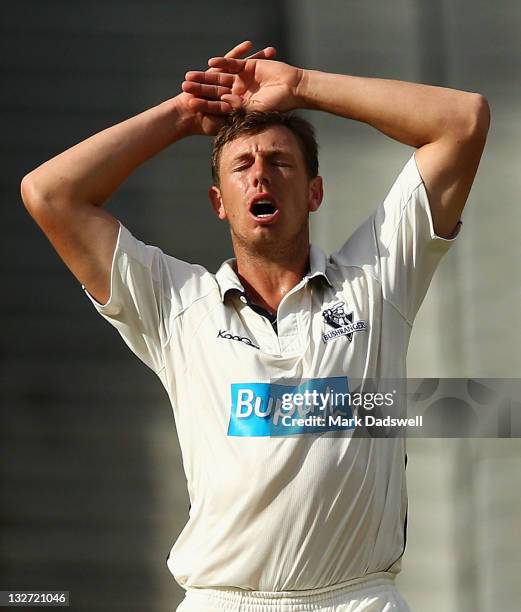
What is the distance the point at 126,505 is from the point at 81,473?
20 cm

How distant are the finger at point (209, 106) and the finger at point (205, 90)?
19 mm

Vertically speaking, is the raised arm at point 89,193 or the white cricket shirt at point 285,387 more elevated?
the raised arm at point 89,193

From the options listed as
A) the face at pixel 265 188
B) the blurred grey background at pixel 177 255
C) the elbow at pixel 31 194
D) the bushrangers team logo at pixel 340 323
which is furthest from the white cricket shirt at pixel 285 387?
the blurred grey background at pixel 177 255

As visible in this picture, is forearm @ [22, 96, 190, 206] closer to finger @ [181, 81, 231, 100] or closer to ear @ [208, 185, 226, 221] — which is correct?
finger @ [181, 81, 231, 100]

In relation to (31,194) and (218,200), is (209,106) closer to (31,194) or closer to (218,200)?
(218,200)

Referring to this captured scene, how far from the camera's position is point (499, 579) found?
396 cm

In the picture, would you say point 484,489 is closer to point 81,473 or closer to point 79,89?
point 81,473

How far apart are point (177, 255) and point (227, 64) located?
1299 millimetres

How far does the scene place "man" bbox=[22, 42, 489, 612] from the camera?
2.54 m

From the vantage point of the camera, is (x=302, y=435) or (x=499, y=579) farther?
(x=499, y=579)

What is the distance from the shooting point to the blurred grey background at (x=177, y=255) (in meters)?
4.03

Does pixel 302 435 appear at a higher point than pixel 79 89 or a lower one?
lower

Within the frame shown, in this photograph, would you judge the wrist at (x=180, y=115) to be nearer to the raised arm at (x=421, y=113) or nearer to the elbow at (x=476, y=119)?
the raised arm at (x=421, y=113)

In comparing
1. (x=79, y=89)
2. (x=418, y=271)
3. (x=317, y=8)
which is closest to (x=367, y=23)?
(x=317, y=8)
